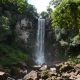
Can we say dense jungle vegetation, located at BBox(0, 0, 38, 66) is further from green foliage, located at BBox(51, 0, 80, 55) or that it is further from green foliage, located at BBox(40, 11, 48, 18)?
green foliage, located at BBox(51, 0, 80, 55)

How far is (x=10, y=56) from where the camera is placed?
3612 centimetres

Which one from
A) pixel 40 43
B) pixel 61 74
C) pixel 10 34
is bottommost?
pixel 61 74

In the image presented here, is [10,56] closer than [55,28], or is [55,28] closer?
[10,56]

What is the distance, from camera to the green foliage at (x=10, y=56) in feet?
107

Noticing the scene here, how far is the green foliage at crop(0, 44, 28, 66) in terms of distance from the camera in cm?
3257

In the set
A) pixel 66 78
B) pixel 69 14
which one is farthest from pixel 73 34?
pixel 66 78

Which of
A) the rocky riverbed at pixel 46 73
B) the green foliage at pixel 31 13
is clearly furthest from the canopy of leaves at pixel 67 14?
the green foliage at pixel 31 13

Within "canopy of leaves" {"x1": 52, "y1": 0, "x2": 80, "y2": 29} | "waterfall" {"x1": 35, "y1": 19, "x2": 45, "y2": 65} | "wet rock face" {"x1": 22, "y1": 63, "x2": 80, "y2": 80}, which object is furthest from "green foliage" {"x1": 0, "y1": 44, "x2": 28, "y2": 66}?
"canopy of leaves" {"x1": 52, "y1": 0, "x2": 80, "y2": 29}

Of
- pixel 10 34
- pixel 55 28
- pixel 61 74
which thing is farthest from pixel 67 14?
pixel 10 34

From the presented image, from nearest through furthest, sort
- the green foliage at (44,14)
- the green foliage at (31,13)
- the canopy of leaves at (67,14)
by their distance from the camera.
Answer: the canopy of leaves at (67,14), the green foliage at (31,13), the green foliage at (44,14)

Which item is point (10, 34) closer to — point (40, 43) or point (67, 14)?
point (40, 43)

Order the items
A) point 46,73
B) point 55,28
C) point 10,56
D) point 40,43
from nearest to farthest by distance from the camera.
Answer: point 46,73 → point 10,56 → point 55,28 → point 40,43

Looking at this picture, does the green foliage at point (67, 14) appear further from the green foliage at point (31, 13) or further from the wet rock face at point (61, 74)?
the green foliage at point (31, 13)

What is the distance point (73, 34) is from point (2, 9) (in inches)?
600
